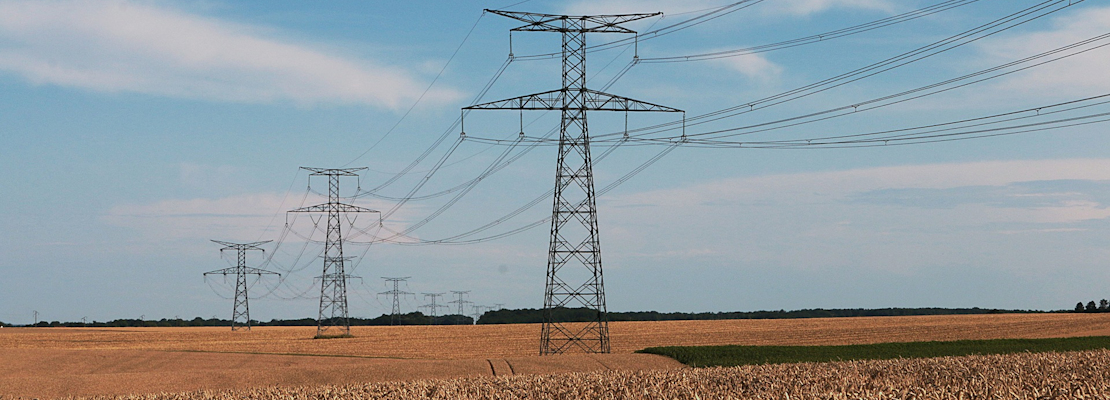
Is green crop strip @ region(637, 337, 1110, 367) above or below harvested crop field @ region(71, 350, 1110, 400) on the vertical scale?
below

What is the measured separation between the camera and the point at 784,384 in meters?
20.7

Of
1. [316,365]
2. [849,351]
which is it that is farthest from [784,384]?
[316,365]

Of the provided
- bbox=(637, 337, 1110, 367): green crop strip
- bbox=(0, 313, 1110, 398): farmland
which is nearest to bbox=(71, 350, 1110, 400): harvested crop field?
bbox=(0, 313, 1110, 398): farmland

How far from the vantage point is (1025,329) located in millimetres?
82062

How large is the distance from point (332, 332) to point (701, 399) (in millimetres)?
76489

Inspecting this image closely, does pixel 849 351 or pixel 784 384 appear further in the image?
pixel 849 351

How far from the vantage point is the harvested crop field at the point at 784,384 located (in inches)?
653

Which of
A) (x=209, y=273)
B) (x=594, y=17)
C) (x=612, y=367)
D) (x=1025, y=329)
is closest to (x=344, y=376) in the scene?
(x=612, y=367)

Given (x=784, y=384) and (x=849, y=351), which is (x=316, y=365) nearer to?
(x=784, y=384)

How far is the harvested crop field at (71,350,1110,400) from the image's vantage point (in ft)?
54.4

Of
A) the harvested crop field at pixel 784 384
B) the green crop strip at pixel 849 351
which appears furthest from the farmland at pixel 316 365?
the green crop strip at pixel 849 351

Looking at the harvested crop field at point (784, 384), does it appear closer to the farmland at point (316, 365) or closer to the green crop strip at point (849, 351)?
the farmland at point (316, 365)

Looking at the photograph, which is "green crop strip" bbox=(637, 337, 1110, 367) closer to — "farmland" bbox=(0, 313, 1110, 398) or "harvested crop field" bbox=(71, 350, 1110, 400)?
"farmland" bbox=(0, 313, 1110, 398)

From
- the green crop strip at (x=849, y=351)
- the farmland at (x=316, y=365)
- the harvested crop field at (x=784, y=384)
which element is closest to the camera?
the harvested crop field at (x=784, y=384)
